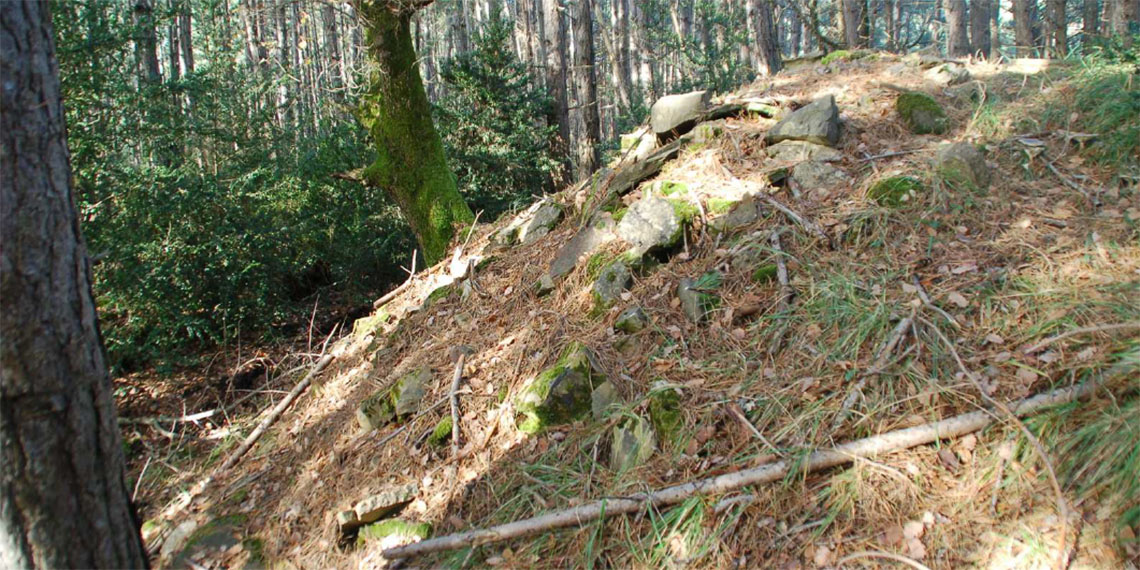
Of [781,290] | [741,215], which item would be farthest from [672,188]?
[781,290]

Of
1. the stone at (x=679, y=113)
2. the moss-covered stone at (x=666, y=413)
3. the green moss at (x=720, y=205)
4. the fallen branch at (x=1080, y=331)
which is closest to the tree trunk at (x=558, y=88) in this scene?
the stone at (x=679, y=113)

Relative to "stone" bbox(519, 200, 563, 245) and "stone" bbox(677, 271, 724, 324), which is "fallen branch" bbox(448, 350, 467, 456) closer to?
"stone" bbox(677, 271, 724, 324)

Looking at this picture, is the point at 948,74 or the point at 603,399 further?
the point at 948,74

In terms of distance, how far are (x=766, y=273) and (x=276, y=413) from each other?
392 cm

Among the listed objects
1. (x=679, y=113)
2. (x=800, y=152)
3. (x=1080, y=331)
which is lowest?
(x=1080, y=331)

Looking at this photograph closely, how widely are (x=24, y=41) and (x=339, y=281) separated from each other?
6.88 m

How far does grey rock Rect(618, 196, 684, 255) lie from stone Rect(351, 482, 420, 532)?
2.14 m

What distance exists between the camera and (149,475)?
210 inches

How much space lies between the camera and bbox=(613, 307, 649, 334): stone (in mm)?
4062

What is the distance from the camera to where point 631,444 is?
11.1 feet

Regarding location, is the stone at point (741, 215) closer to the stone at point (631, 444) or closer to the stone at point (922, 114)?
the stone at point (922, 114)

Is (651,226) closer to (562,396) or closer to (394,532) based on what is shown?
(562,396)

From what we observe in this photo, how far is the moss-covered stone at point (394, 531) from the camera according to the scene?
352cm

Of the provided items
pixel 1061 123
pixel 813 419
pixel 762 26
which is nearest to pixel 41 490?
pixel 813 419
